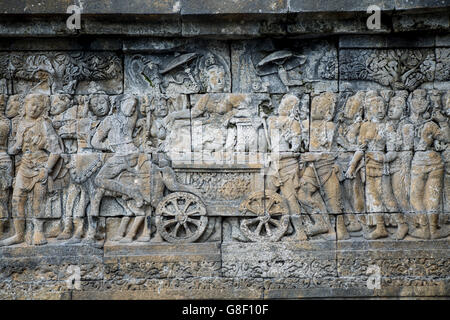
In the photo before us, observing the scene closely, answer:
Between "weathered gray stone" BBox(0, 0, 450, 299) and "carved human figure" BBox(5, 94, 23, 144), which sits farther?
"carved human figure" BBox(5, 94, 23, 144)

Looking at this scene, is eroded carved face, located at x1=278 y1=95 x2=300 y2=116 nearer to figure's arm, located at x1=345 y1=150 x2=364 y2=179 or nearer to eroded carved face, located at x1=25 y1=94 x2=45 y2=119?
figure's arm, located at x1=345 y1=150 x2=364 y2=179

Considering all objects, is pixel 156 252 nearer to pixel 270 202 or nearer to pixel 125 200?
pixel 125 200

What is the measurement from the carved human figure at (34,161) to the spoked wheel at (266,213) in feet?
7.13

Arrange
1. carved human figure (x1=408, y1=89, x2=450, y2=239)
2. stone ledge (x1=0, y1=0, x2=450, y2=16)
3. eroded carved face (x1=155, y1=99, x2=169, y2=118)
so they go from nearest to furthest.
→ stone ledge (x1=0, y1=0, x2=450, y2=16) < carved human figure (x1=408, y1=89, x2=450, y2=239) < eroded carved face (x1=155, y1=99, x2=169, y2=118)

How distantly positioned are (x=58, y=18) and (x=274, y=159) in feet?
8.89

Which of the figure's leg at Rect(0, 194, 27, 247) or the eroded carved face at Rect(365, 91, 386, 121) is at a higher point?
the eroded carved face at Rect(365, 91, 386, 121)

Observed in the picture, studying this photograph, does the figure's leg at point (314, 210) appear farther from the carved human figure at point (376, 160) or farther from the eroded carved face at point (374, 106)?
the eroded carved face at point (374, 106)

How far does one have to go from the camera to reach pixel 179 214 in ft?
20.2

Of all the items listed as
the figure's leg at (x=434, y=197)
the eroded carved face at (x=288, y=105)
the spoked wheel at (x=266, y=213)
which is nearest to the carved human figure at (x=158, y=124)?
the spoked wheel at (x=266, y=213)

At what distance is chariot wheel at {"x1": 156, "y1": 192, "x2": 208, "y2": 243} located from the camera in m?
6.17

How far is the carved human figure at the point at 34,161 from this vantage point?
621 cm

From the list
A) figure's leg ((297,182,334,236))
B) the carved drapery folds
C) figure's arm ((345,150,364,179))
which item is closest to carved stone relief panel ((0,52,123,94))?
the carved drapery folds

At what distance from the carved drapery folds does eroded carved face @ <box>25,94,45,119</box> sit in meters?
0.02

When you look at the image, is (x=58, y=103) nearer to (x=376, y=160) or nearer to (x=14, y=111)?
(x=14, y=111)
